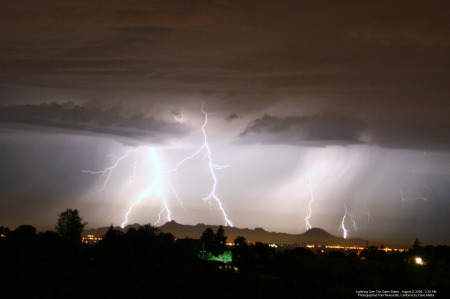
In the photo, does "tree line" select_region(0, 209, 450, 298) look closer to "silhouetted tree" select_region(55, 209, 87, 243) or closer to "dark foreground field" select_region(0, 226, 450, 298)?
"dark foreground field" select_region(0, 226, 450, 298)

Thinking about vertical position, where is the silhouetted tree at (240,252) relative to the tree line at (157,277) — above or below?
above

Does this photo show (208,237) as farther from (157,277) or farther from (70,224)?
(157,277)

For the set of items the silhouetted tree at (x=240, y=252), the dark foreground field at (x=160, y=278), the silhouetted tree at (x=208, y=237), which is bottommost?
the dark foreground field at (x=160, y=278)

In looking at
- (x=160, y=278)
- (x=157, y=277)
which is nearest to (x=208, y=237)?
(x=157, y=277)

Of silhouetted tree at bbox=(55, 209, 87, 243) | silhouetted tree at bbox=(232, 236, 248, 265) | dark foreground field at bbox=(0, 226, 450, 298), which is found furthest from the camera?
silhouetted tree at bbox=(55, 209, 87, 243)

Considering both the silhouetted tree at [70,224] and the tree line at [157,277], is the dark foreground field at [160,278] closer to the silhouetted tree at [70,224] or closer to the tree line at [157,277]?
the tree line at [157,277]

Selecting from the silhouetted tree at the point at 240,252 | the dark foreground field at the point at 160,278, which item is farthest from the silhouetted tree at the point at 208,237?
the dark foreground field at the point at 160,278

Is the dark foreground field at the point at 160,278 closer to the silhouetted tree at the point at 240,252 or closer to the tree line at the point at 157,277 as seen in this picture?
the tree line at the point at 157,277

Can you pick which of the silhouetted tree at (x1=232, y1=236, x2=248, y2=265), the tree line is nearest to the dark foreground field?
the tree line

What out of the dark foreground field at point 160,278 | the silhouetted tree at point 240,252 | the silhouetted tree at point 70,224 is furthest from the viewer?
the silhouetted tree at point 70,224

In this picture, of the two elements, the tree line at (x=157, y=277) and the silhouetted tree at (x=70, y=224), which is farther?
the silhouetted tree at (x=70, y=224)

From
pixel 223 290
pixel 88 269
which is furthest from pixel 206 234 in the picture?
pixel 223 290

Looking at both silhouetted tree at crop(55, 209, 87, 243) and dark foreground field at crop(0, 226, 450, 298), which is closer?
dark foreground field at crop(0, 226, 450, 298)

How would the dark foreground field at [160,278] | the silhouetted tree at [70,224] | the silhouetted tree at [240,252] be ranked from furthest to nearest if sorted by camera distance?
A: the silhouetted tree at [70,224], the silhouetted tree at [240,252], the dark foreground field at [160,278]
